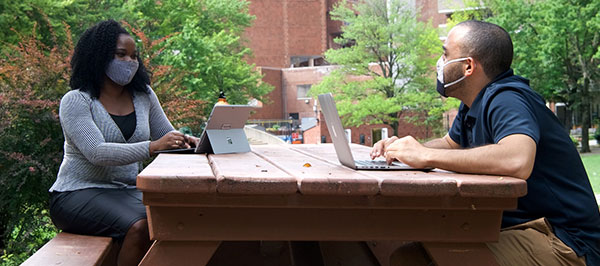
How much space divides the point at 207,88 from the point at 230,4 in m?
7.38

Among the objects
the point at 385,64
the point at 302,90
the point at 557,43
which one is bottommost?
the point at 302,90

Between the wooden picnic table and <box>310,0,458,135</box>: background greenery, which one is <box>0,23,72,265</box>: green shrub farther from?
<box>310,0,458,135</box>: background greenery

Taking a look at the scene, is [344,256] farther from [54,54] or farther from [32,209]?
[54,54]

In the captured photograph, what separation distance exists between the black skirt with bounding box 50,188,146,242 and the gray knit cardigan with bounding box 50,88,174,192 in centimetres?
8

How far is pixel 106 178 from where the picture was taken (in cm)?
293

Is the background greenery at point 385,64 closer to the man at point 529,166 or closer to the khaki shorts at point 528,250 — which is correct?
the man at point 529,166

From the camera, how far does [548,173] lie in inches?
78.0

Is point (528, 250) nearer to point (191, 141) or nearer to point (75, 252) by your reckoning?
point (75, 252)

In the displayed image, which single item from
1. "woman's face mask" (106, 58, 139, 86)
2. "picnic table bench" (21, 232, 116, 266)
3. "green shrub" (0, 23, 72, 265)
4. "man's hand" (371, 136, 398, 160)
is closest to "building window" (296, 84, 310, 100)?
"green shrub" (0, 23, 72, 265)

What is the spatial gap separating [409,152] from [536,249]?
521 millimetres

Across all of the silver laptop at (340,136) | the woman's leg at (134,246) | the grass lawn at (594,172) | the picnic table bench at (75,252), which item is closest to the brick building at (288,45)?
the grass lawn at (594,172)

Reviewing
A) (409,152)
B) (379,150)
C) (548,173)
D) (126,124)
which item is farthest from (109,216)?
(548,173)

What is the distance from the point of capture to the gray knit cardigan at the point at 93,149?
279 centimetres

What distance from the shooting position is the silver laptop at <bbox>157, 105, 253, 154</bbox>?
121 inches
